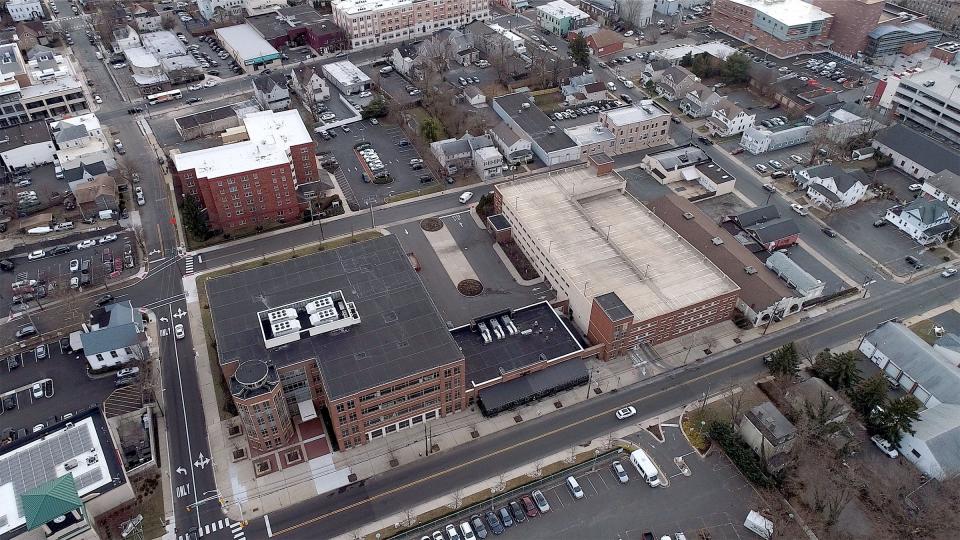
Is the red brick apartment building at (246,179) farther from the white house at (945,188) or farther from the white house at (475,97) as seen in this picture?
the white house at (945,188)

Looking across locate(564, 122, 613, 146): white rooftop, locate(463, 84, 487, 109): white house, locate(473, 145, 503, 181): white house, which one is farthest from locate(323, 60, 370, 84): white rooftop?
locate(564, 122, 613, 146): white rooftop

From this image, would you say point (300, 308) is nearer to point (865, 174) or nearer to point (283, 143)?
point (283, 143)

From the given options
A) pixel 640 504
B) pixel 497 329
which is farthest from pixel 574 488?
pixel 497 329

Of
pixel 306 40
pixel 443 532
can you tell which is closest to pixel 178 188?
pixel 306 40

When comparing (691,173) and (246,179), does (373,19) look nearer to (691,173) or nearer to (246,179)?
(246,179)

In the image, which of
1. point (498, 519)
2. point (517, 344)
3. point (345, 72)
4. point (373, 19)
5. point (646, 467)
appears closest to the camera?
point (498, 519)

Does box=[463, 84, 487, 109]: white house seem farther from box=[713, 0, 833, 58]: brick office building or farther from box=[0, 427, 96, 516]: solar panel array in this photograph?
box=[0, 427, 96, 516]: solar panel array
